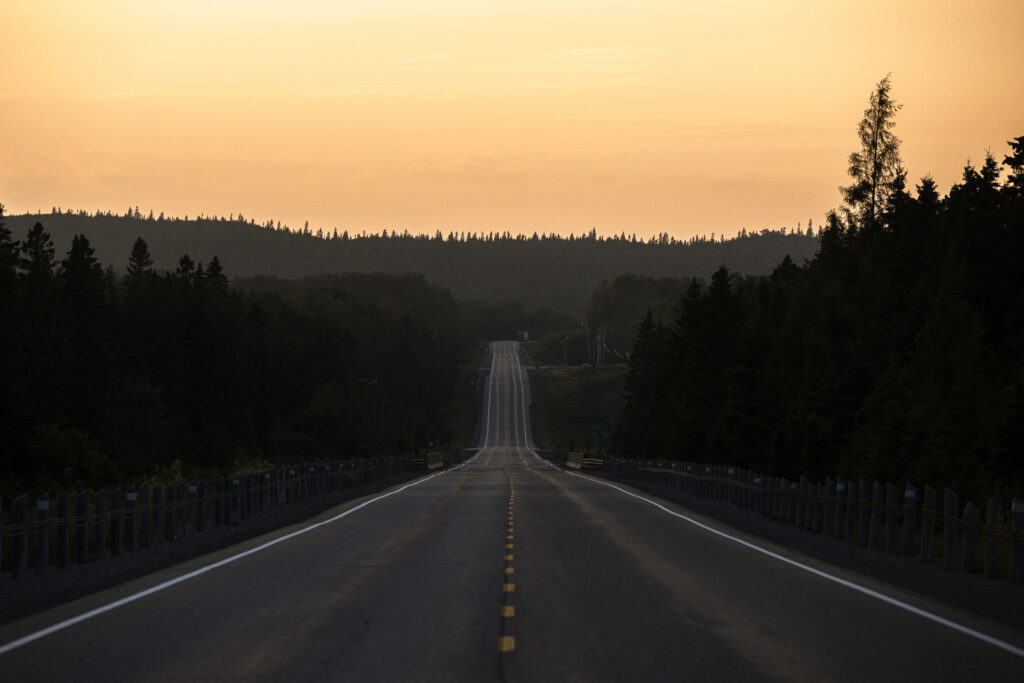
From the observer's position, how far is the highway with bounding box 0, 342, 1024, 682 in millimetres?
11000

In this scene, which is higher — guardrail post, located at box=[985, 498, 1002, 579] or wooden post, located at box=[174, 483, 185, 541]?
guardrail post, located at box=[985, 498, 1002, 579]

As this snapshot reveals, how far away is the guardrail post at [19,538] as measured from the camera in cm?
1758

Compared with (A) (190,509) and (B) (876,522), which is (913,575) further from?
(A) (190,509)


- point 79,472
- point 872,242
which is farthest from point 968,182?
point 79,472

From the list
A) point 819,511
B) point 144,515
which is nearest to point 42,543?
point 144,515

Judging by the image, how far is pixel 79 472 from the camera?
7194 cm

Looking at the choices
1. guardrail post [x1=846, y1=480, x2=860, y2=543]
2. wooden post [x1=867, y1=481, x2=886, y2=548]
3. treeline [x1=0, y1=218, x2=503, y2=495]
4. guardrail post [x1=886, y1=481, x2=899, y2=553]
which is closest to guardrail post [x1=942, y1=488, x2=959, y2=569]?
guardrail post [x1=886, y1=481, x2=899, y2=553]

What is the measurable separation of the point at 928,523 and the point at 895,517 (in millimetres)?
2278

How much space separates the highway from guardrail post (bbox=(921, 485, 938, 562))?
189 centimetres

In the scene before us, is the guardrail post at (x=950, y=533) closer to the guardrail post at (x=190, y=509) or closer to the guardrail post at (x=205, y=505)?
the guardrail post at (x=190, y=509)

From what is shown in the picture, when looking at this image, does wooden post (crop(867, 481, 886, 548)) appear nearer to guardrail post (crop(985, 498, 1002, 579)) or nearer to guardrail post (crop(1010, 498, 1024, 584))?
guardrail post (crop(985, 498, 1002, 579))

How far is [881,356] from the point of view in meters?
89.2

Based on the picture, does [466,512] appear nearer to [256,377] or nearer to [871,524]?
[871,524]

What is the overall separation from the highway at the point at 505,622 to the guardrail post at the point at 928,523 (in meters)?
1.89
